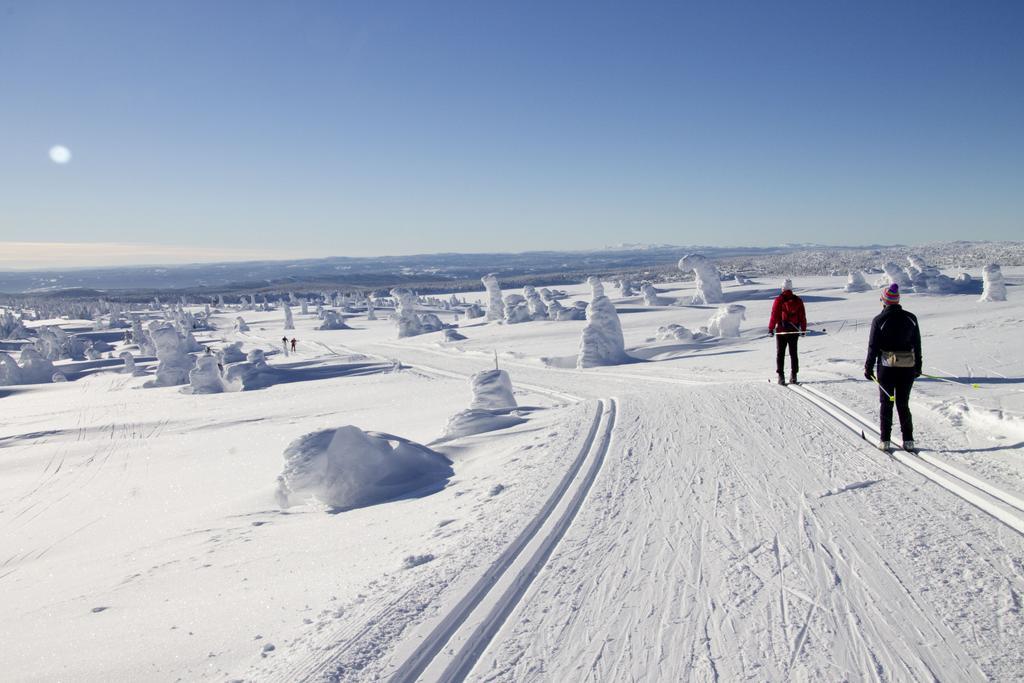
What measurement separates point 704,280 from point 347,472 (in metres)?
52.0

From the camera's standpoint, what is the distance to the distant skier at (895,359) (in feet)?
19.2

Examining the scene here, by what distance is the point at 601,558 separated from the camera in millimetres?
4242

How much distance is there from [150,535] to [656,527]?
7.03 m

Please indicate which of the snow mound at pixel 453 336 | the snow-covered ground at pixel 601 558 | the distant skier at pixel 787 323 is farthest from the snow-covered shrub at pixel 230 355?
the distant skier at pixel 787 323

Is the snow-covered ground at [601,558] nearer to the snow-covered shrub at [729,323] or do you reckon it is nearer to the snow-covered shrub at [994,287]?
the snow-covered shrub at [729,323]

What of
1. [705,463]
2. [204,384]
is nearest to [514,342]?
[204,384]

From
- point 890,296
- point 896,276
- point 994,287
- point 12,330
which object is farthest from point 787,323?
point 12,330

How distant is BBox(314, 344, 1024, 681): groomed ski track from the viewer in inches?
118

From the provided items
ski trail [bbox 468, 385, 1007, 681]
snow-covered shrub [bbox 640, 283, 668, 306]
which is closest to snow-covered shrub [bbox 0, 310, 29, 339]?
snow-covered shrub [bbox 640, 283, 668, 306]

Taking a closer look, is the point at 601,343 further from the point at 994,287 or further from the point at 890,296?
the point at 994,287

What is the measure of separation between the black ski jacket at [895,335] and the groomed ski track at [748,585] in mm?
1053

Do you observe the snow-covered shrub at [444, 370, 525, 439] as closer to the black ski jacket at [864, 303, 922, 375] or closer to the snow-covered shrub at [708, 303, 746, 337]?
the black ski jacket at [864, 303, 922, 375]

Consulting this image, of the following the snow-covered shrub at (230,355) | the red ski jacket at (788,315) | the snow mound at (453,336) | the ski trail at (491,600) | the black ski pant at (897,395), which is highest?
the red ski jacket at (788,315)

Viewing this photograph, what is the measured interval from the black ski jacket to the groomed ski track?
1.05m
